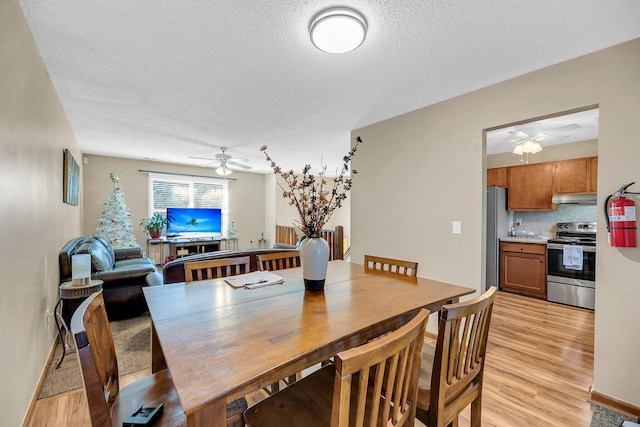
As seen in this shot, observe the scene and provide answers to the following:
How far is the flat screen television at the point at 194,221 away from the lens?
6191mm

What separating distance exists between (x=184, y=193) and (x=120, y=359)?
482 centimetres

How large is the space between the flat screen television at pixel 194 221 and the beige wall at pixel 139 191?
54cm

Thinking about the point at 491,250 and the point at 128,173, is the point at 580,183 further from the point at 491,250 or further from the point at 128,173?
the point at 128,173

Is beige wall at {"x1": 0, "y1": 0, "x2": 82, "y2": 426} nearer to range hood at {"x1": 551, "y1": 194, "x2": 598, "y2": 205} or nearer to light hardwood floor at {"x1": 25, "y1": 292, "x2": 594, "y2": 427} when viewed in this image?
light hardwood floor at {"x1": 25, "y1": 292, "x2": 594, "y2": 427}

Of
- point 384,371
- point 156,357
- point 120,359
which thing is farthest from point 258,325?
point 120,359

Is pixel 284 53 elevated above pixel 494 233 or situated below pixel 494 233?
above

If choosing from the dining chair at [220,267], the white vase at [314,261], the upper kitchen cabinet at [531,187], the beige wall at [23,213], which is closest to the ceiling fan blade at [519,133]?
the upper kitchen cabinet at [531,187]

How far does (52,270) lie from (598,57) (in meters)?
4.78

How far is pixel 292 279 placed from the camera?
188cm

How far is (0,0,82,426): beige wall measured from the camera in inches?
55.9

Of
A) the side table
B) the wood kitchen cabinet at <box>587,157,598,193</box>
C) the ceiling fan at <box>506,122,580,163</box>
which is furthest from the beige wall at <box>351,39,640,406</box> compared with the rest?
the side table

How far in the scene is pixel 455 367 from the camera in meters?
1.22

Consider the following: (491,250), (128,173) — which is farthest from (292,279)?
(128,173)

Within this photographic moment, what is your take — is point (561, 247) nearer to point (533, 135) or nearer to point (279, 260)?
point (533, 135)
